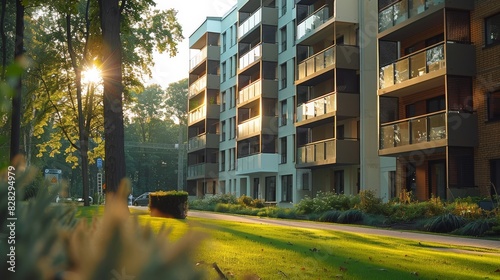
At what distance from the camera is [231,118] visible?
181 ft

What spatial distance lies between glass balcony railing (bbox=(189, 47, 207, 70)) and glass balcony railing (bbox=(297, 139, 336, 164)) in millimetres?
25009

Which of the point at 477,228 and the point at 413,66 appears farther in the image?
the point at 413,66

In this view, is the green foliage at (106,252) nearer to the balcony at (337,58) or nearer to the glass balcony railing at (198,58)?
the balcony at (337,58)

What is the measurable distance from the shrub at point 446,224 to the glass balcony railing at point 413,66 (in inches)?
279

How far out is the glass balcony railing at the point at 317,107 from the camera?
34.8m

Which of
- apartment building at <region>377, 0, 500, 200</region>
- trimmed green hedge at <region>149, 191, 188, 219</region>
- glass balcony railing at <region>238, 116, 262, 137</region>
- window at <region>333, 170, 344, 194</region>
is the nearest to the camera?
trimmed green hedge at <region>149, 191, 188, 219</region>

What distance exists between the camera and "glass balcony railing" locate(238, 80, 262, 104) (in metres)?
46.1

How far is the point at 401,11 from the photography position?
1115 inches

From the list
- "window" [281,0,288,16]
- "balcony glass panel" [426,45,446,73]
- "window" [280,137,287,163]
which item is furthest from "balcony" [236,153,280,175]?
"balcony glass panel" [426,45,446,73]

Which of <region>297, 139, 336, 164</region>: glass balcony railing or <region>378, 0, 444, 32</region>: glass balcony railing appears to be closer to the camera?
<region>378, 0, 444, 32</region>: glass balcony railing

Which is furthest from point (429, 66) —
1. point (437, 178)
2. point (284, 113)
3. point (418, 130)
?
point (284, 113)

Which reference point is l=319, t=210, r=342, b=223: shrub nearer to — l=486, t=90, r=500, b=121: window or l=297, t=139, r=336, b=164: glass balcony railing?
l=486, t=90, r=500, b=121: window

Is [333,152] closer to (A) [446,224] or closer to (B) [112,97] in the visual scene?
(A) [446,224]

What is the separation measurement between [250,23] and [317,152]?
1611 centimetres
